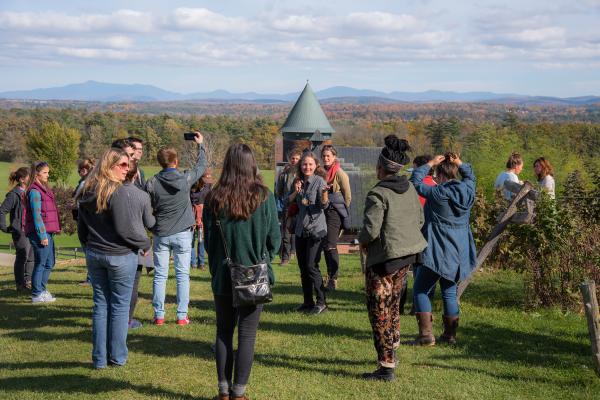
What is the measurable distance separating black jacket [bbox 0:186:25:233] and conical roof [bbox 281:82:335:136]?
150 feet

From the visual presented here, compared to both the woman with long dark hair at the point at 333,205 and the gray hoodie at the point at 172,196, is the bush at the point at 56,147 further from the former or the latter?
the gray hoodie at the point at 172,196

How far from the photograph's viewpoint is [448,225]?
237 inches

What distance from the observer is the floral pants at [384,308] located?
16.2 ft

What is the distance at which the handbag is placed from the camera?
4207 mm

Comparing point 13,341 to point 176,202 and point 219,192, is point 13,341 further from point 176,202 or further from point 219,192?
point 219,192

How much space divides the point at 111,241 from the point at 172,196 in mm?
1351

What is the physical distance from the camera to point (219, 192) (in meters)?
4.29

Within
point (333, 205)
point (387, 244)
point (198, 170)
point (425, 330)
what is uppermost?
point (198, 170)

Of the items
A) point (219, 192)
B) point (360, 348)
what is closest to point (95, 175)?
point (219, 192)

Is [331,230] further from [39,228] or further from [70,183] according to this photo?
[70,183]

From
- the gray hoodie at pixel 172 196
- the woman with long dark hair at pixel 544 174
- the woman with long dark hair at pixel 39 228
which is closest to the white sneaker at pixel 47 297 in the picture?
the woman with long dark hair at pixel 39 228

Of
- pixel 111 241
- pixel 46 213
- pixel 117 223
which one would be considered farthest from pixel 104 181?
pixel 46 213

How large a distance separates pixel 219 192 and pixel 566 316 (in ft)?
16.0

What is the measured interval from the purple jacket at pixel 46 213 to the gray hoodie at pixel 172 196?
2558 mm
